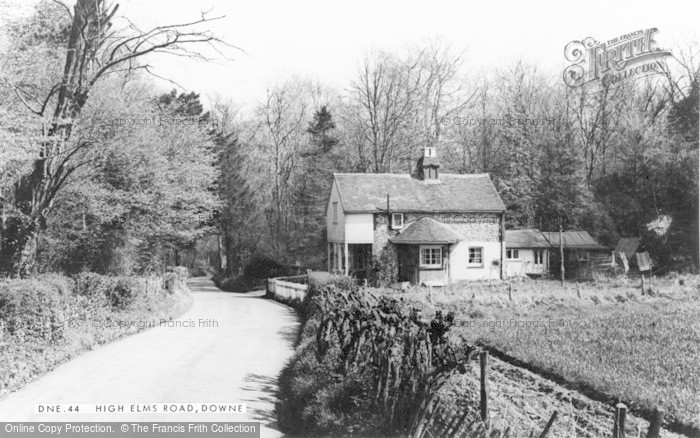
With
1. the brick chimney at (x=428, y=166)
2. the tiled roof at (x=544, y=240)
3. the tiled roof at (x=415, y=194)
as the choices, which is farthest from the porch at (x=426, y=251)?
the tiled roof at (x=544, y=240)

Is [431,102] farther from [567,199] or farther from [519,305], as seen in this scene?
[519,305]

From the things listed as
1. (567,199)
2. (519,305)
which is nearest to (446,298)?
(519,305)

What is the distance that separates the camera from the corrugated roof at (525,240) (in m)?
34.6

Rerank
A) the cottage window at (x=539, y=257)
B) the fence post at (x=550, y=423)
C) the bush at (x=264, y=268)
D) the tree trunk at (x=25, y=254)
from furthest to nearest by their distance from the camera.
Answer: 1. the bush at (x=264, y=268)
2. the cottage window at (x=539, y=257)
3. the tree trunk at (x=25, y=254)
4. the fence post at (x=550, y=423)

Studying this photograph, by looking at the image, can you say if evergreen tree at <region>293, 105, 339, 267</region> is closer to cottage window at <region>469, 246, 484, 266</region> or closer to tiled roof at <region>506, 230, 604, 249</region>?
cottage window at <region>469, 246, 484, 266</region>

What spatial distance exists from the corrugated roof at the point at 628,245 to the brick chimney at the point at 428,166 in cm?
1178

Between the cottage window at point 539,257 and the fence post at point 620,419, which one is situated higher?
the cottage window at point 539,257

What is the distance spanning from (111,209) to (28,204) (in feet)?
17.9

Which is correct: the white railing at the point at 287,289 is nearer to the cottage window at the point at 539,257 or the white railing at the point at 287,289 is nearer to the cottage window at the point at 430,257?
the cottage window at the point at 430,257

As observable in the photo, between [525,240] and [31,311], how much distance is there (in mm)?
28605

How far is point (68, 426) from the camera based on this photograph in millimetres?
7805

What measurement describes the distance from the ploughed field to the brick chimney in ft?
41.1

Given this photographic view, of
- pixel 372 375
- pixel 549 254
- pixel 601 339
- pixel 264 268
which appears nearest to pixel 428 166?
pixel 549 254

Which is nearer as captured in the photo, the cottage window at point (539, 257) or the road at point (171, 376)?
the road at point (171, 376)
